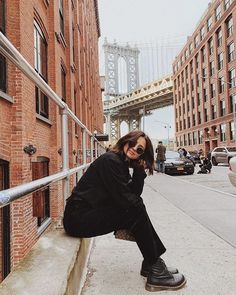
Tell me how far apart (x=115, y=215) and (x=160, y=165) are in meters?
15.6

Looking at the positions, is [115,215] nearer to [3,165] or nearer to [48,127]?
[3,165]

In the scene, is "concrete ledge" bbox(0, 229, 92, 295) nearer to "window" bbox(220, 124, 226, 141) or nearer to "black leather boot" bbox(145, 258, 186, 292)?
"black leather boot" bbox(145, 258, 186, 292)

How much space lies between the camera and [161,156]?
1767 cm

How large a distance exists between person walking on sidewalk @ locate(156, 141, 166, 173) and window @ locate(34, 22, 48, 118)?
9195mm

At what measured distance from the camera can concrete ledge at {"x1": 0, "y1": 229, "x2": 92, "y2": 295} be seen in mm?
1756

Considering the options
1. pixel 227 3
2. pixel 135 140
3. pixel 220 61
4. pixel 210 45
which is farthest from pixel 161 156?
pixel 210 45

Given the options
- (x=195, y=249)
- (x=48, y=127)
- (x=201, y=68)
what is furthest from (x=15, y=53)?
(x=201, y=68)

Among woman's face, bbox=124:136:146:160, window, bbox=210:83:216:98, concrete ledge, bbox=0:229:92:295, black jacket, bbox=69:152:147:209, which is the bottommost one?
concrete ledge, bbox=0:229:92:295

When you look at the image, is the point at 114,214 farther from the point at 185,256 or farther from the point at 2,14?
the point at 2,14

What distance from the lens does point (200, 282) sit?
2775mm

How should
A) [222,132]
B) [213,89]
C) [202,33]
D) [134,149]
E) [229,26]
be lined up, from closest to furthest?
[134,149], [229,26], [222,132], [213,89], [202,33]

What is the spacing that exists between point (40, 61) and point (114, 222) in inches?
288

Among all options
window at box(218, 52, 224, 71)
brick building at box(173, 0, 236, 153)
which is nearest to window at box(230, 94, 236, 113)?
brick building at box(173, 0, 236, 153)

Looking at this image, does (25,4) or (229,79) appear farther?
(229,79)
